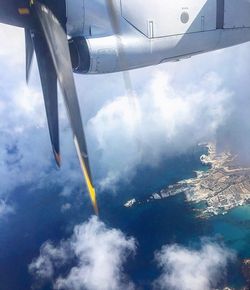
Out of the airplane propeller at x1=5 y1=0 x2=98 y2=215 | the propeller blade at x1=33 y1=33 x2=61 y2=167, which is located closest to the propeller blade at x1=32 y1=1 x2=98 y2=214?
the airplane propeller at x1=5 y1=0 x2=98 y2=215

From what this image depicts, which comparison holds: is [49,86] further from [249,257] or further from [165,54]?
[249,257]

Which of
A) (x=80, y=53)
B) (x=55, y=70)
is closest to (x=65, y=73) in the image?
(x=55, y=70)

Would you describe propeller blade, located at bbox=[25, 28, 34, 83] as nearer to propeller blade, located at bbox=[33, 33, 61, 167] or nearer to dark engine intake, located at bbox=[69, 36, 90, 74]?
dark engine intake, located at bbox=[69, 36, 90, 74]

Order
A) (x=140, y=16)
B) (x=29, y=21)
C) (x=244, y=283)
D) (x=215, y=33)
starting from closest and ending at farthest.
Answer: (x=29, y=21) < (x=140, y=16) < (x=215, y=33) < (x=244, y=283)

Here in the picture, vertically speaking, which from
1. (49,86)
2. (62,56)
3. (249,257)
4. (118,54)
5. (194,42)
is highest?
(249,257)

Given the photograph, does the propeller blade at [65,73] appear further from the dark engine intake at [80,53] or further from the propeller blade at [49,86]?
the dark engine intake at [80,53]

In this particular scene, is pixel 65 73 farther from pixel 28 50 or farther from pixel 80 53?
pixel 28 50

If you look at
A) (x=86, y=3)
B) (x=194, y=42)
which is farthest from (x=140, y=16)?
(x=194, y=42)

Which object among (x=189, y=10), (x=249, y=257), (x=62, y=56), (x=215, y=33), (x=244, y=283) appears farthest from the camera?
(x=249, y=257)

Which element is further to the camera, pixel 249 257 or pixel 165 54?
pixel 249 257
